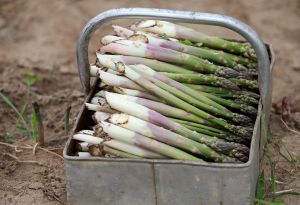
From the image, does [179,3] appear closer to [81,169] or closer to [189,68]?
[189,68]

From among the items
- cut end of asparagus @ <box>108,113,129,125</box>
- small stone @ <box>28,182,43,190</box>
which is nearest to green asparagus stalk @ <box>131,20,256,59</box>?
cut end of asparagus @ <box>108,113,129,125</box>

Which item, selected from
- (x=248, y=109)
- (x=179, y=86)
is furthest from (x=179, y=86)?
(x=248, y=109)

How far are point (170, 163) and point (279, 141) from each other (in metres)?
0.92

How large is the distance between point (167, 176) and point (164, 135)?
17 cm

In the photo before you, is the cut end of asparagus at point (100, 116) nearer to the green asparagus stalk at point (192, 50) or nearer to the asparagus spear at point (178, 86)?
the asparagus spear at point (178, 86)

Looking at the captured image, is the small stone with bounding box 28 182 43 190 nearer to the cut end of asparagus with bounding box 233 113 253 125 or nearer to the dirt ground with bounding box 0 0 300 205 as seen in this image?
the dirt ground with bounding box 0 0 300 205

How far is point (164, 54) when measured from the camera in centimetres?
314

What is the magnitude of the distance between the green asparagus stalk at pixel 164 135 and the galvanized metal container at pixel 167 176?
115 mm

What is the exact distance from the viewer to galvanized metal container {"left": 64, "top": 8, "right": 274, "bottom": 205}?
9.20ft

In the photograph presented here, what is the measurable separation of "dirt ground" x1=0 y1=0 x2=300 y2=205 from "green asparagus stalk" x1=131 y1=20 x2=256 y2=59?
20.5 inches

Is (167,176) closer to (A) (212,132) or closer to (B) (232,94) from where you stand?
(A) (212,132)

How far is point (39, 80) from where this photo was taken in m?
4.46

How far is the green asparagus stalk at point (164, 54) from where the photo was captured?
3148 mm

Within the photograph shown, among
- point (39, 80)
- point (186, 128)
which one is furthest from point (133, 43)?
point (39, 80)
